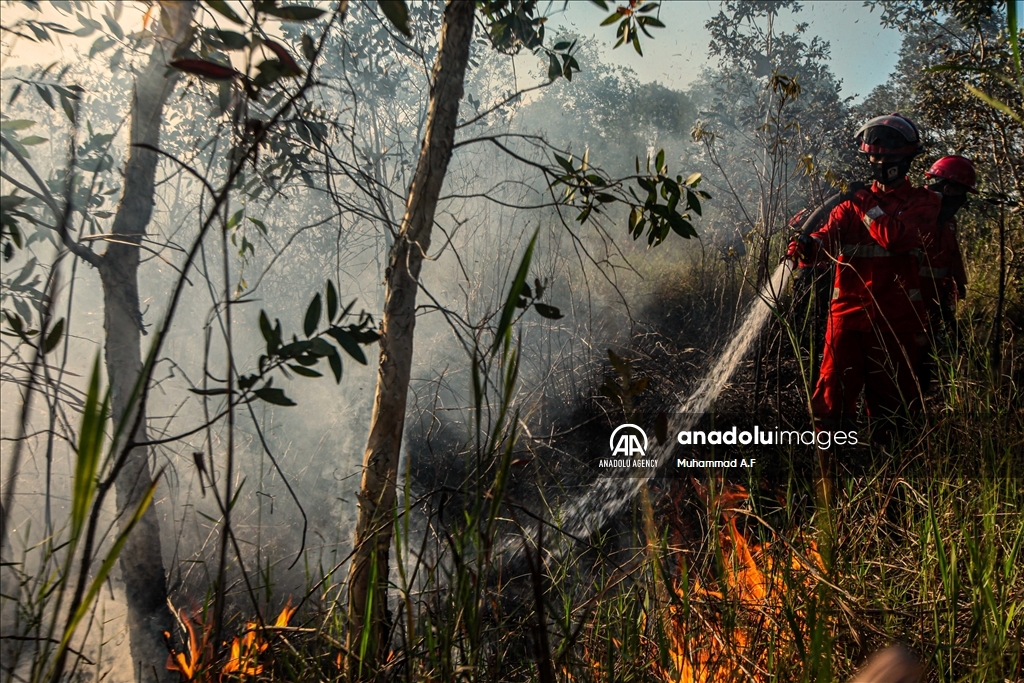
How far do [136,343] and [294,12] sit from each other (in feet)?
7.91

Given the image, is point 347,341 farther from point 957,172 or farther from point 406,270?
point 957,172

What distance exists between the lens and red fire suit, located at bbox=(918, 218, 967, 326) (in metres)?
3.30

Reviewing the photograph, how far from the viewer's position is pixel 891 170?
3.47 meters

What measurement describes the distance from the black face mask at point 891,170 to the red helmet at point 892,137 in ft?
0.15

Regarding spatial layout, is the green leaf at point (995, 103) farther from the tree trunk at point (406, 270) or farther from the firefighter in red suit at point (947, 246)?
the firefighter in red suit at point (947, 246)

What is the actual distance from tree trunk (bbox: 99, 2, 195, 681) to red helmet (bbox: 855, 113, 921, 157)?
3.48 meters

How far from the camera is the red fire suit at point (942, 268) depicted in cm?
330

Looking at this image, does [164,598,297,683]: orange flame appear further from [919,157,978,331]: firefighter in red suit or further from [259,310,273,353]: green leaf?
[919,157,978,331]: firefighter in red suit

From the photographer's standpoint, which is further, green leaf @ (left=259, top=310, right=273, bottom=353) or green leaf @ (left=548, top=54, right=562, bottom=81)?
green leaf @ (left=548, top=54, right=562, bottom=81)

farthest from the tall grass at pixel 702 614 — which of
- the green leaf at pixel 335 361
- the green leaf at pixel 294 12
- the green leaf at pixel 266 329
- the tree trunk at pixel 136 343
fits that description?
the tree trunk at pixel 136 343

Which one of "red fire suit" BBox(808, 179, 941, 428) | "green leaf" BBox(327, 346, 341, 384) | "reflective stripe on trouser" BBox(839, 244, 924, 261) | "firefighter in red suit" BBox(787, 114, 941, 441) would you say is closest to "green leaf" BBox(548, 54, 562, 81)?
"green leaf" BBox(327, 346, 341, 384)

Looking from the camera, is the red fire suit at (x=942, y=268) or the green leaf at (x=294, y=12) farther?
the red fire suit at (x=942, y=268)

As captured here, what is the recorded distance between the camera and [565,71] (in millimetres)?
1828

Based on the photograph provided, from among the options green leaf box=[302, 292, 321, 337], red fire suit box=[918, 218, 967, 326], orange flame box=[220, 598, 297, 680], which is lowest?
orange flame box=[220, 598, 297, 680]
